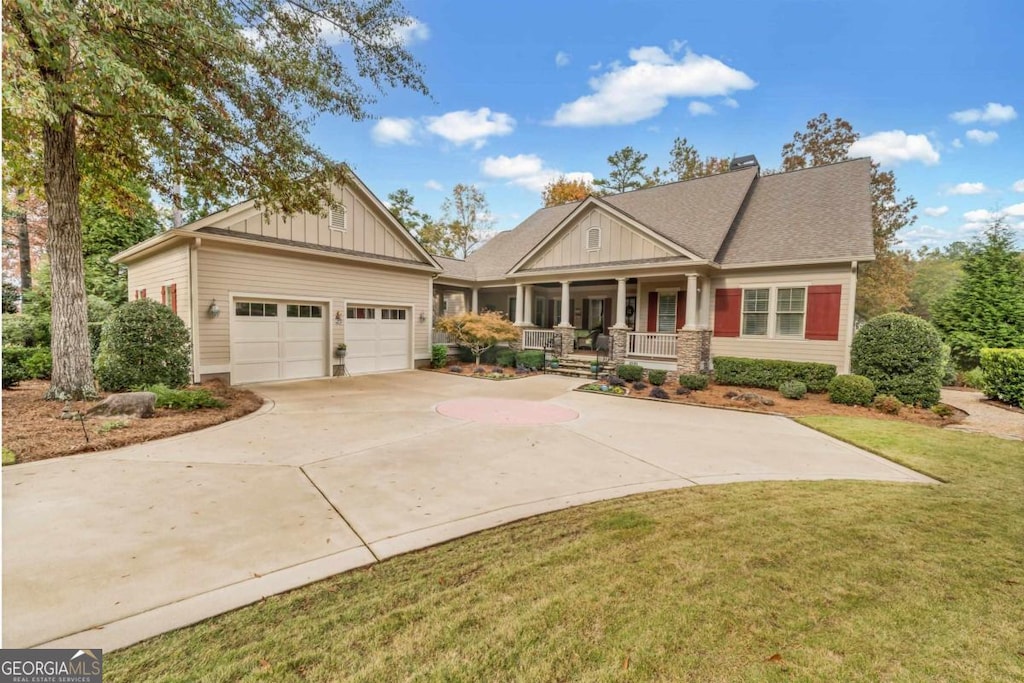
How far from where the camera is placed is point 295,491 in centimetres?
414

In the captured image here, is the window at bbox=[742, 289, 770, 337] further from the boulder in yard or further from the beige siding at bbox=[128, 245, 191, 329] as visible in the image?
the beige siding at bbox=[128, 245, 191, 329]

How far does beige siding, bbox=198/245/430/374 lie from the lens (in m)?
10.4

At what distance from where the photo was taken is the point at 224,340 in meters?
10.6

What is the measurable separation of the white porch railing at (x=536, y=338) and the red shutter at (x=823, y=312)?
25.2 feet

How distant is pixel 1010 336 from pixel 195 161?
78.3ft

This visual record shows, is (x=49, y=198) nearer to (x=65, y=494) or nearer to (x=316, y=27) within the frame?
(x=316, y=27)

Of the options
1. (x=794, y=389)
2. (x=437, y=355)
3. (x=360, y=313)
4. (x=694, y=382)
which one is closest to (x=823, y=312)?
(x=794, y=389)

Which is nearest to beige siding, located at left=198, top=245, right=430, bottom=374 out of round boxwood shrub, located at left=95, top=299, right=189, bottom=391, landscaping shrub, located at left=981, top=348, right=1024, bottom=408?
round boxwood shrub, located at left=95, top=299, right=189, bottom=391

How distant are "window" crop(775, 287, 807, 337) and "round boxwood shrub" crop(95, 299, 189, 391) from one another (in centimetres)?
1500

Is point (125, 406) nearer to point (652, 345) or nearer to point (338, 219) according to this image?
point (338, 219)

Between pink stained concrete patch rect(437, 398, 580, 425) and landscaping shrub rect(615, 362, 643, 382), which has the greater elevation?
landscaping shrub rect(615, 362, 643, 382)

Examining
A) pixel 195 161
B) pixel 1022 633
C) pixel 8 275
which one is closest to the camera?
pixel 1022 633

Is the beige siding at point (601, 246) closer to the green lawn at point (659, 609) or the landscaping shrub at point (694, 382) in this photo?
the landscaping shrub at point (694, 382)

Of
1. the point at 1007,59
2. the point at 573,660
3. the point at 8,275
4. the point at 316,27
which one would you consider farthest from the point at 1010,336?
the point at 8,275
